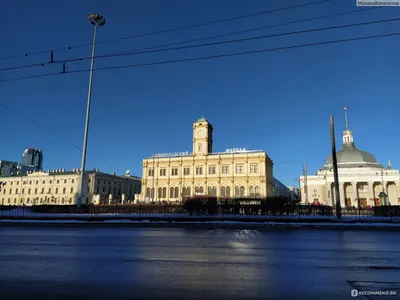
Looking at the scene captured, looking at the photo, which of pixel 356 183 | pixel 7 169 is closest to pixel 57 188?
pixel 7 169

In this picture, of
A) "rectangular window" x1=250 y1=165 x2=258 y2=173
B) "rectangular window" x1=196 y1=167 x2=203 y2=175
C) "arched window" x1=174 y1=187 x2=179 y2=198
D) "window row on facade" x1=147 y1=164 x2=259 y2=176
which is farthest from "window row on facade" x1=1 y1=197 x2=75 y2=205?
"rectangular window" x1=250 y1=165 x2=258 y2=173

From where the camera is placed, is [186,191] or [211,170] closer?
[211,170]

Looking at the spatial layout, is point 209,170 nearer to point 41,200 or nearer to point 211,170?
point 211,170

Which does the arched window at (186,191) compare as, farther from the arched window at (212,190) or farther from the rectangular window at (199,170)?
the arched window at (212,190)

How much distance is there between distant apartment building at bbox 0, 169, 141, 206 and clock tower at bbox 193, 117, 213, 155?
29.3m

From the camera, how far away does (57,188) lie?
96.2 metres

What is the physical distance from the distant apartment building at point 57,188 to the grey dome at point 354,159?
2564 inches

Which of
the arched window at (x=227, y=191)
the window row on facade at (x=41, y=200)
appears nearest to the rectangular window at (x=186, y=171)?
the arched window at (x=227, y=191)

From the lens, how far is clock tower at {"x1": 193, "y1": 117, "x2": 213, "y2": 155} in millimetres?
77875

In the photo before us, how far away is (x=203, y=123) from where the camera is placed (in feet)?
259

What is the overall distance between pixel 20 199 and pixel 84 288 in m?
112

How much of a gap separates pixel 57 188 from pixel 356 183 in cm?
9002

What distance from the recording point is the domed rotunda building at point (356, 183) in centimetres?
7612

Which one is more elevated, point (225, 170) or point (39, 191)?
point (225, 170)
